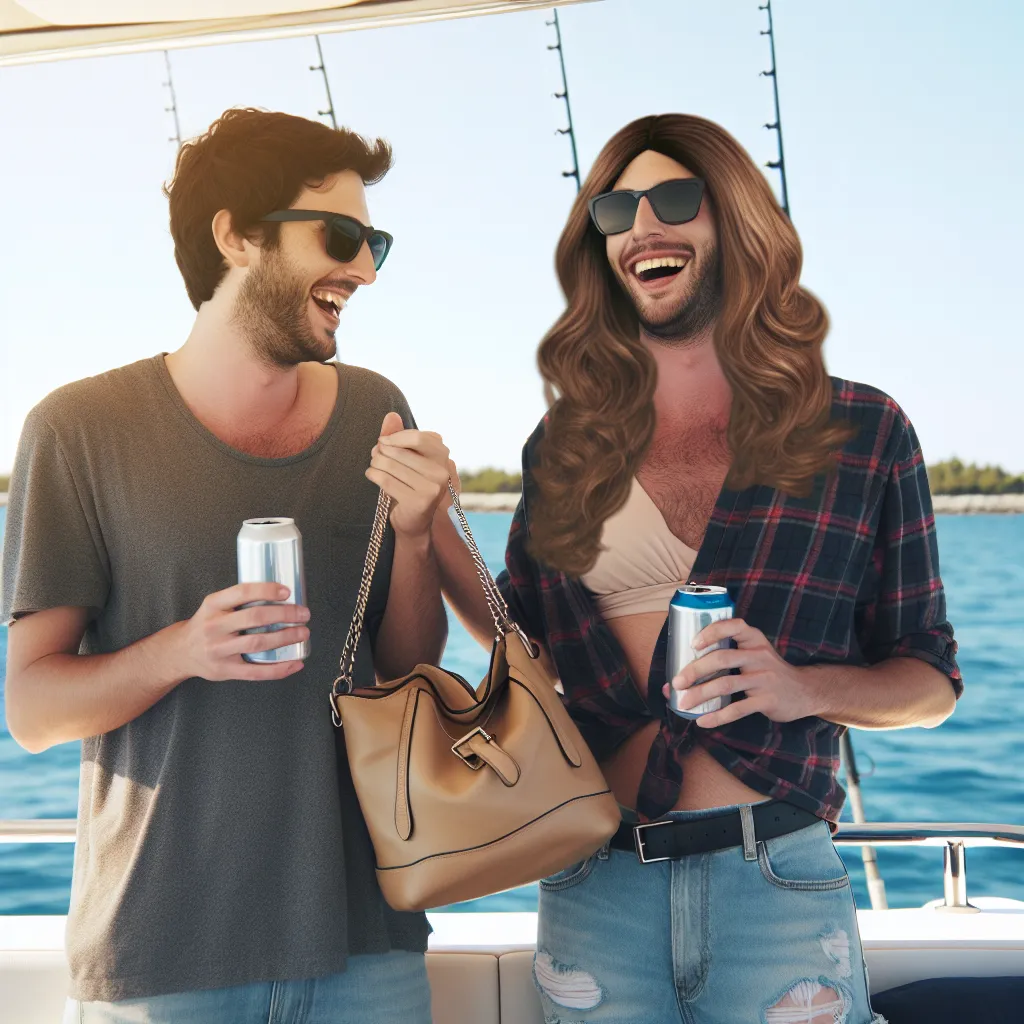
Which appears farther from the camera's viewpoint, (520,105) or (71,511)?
(520,105)

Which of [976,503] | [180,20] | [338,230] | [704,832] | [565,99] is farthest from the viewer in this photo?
[976,503]

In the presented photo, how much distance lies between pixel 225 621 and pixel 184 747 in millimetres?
254

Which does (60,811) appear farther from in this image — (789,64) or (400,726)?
(789,64)

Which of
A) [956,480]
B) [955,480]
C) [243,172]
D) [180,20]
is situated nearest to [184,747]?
[243,172]

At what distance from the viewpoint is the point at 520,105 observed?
114 feet

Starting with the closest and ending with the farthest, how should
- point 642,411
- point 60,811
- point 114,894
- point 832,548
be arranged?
1. point 114,894
2. point 832,548
3. point 642,411
4. point 60,811

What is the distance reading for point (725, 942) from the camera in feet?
4.57

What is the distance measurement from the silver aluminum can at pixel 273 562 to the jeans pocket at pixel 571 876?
519 millimetres

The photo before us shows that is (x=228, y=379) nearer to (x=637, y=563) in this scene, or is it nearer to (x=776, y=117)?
(x=637, y=563)

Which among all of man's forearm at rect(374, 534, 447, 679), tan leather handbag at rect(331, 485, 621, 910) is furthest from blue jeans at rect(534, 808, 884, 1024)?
man's forearm at rect(374, 534, 447, 679)

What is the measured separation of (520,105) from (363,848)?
35935 millimetres

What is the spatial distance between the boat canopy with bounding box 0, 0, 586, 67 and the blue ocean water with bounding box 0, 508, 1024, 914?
9906mm

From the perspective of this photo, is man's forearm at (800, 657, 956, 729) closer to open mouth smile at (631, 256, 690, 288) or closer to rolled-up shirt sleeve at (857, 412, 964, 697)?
rolled-up shirt sleeve at (857, 412, 964, 697)

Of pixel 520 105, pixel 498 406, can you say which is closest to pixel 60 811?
pixel 498 406
